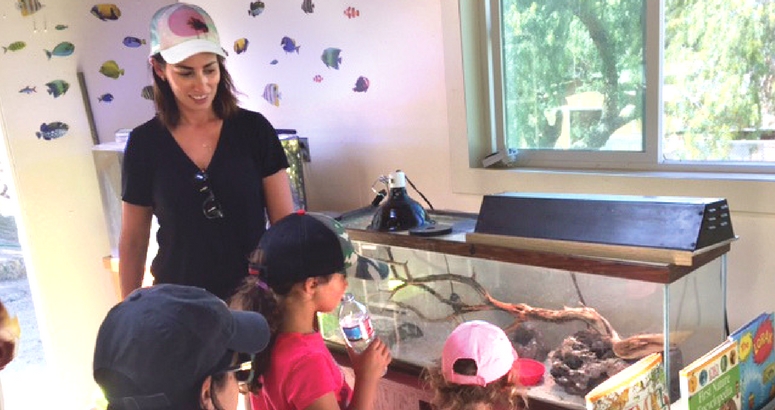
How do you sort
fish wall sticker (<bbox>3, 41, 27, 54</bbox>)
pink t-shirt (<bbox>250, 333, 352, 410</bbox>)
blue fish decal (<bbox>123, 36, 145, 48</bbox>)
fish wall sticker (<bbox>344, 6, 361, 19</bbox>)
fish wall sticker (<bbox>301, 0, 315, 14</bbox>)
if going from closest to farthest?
pink t-shirt (<bbox>250, 333, 352, 410</bbox>)
fish wall sticker (<bbox>344, 6, 361, 19</bbox>)
fish wall sticker (<bbox>301, 0, 315, 14</bbox>)
fish wall sticker (<bbox>3, 41, 27, 54</bbox>)
blue fish decal (<bbox>123, 36, 145, 48</bbox>)

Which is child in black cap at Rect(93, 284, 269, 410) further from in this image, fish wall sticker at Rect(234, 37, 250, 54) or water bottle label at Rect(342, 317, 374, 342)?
fish wall sticker at Rect(234, 37, 250, 54)

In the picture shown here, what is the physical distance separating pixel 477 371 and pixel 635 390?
0.28 meters

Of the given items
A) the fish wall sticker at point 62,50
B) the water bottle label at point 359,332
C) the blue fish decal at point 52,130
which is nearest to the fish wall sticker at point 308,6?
the fish wall sticker at point 62,50

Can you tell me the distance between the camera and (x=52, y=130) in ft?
8.51

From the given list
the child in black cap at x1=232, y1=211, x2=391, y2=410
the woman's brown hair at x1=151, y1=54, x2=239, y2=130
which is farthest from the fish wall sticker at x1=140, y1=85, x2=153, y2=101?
the child in black cap at x1=232, y1=211, x2=391, y2=410

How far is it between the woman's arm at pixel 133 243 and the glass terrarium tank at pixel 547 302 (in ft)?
1.64

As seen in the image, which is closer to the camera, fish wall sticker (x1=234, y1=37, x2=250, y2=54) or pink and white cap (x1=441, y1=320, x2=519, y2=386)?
pink and white cap (x1=441, y1=320, x2=519, y2=386)

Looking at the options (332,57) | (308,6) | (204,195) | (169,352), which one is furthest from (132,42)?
(169,352)

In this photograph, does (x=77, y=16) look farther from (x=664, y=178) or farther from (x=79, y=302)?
(x=664, y=178)

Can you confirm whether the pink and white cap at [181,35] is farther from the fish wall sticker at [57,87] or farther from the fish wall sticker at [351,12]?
the fish wall sticker at [57,87]

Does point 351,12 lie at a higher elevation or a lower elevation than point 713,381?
higher

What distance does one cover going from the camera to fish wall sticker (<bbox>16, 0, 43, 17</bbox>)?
2.48 meters

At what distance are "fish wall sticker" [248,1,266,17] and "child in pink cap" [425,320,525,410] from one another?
1.67m

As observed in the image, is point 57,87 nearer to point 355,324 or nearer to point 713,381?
point 355,324
